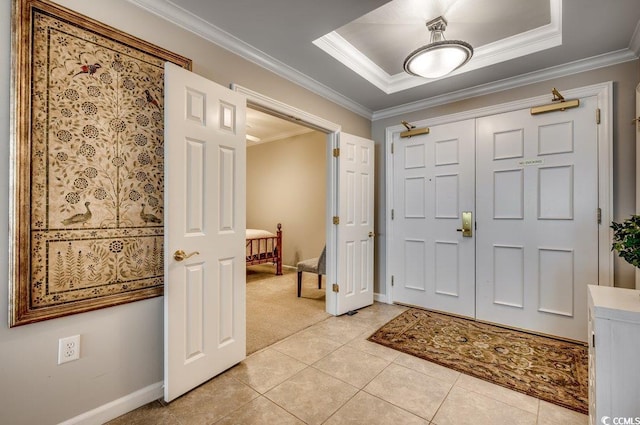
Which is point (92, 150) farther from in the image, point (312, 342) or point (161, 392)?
point (312, 342)

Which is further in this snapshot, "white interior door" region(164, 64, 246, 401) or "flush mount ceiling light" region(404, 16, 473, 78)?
"flush mount ceiling light" region(404, 16, 473, 78)

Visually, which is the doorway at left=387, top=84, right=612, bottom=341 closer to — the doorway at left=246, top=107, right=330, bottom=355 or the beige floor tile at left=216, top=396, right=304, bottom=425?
the doorway at left=246, top=107, right=330, bottom=355

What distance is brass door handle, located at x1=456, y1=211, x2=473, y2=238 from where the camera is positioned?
9.88ft

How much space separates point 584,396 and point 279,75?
126 inches

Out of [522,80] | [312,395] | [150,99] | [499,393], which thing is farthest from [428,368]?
[522,80]

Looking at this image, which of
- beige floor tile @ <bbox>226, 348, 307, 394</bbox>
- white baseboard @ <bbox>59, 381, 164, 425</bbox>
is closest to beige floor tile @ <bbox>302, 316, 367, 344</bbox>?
beige floor tile @ <bbox>226, 348, 307, 394</bbox>

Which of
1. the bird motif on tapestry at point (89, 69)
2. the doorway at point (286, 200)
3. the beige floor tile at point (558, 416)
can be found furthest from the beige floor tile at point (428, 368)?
the bird motif on tapestry at point (89, 69)

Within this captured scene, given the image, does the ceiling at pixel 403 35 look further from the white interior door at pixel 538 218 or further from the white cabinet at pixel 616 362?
the white cabinet at pixel 616 362

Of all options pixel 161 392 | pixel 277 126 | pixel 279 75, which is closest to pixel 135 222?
pixel 161 392

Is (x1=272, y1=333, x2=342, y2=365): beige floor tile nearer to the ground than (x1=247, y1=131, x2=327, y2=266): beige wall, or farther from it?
nearer to the ground

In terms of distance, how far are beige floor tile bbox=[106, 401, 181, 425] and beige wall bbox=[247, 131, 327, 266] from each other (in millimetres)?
3758

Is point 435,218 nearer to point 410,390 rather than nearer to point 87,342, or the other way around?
point 410,390

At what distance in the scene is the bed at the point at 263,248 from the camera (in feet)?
16.1

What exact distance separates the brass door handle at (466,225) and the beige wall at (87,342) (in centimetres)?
266
